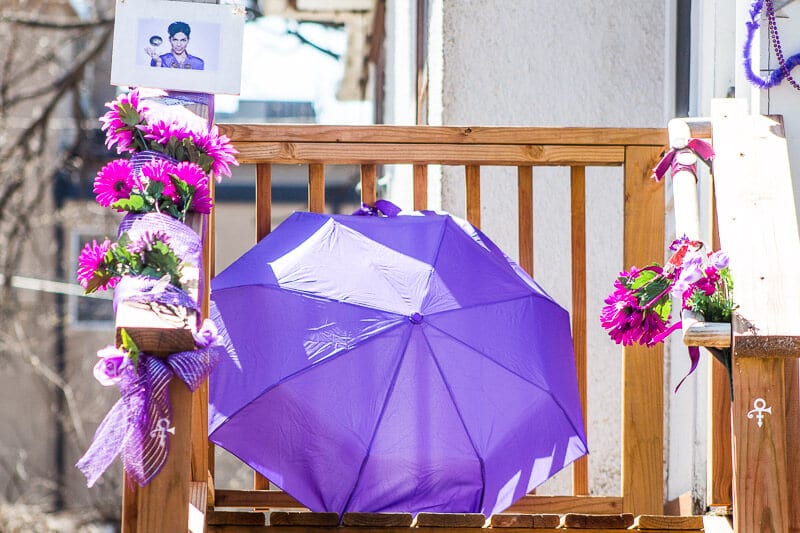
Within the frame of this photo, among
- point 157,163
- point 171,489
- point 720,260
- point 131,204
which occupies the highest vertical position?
point 157,163

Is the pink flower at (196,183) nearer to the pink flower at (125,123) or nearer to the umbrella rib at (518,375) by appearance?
the pink flower at (125,123)

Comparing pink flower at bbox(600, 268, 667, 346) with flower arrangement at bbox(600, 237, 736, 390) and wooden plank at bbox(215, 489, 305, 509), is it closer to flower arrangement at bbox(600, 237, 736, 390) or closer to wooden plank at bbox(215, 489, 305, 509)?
flower arrangement at bbox(600, 237, 736, 390)

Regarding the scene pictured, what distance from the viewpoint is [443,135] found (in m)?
3.54

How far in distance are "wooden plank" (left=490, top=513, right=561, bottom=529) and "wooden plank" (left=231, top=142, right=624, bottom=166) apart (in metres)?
1.14

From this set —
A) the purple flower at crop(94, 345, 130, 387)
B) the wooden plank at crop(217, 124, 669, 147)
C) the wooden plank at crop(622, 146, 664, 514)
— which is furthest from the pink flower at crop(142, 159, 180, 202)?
the wooden plank at crop(622, 146, 664, 514)

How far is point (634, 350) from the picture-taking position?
3.48 meters

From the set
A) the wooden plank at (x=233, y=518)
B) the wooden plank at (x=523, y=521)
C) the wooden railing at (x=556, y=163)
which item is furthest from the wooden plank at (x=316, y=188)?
the wooden plank at (x=523, y=521)

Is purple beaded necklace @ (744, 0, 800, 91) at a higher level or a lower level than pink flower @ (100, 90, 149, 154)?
higher

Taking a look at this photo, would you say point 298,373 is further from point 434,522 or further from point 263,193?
point 263,193

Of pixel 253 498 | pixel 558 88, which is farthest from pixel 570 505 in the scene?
pixel 558 88

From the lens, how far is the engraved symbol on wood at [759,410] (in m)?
2.26

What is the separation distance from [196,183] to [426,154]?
1.02 meters

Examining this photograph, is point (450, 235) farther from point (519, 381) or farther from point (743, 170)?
point (743, 170)

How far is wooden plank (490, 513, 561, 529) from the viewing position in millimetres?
2926
